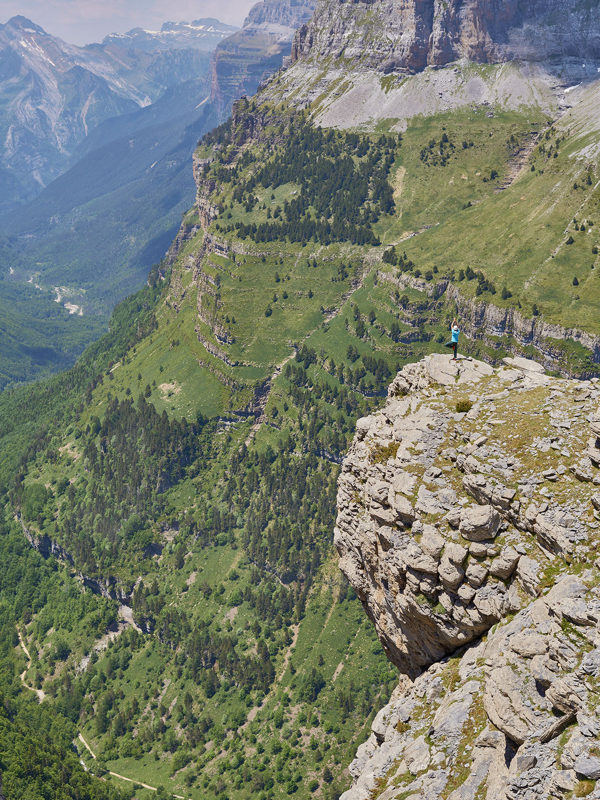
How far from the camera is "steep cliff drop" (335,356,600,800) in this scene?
4750 cm

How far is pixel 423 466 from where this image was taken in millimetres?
65062

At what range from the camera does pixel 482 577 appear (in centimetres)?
5744

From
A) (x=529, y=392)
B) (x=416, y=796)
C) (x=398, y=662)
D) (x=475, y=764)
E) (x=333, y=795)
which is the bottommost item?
(x=333, y=795)

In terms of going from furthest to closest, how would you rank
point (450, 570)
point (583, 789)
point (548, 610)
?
1. point (450, 570)
2. point (548, 610)
3. point (583, 789)

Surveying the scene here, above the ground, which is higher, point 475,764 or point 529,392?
point 529,392

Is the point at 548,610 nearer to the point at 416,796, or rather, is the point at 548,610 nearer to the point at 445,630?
the point at 445,630

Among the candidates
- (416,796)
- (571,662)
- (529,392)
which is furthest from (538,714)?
(529,392)

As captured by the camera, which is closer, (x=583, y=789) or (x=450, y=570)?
(x=583, y=789)

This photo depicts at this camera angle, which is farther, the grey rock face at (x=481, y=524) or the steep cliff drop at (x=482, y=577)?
the grey rock face at (x=481, y=524)

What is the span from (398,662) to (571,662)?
27826 millimetres

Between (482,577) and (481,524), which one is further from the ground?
(481,524)

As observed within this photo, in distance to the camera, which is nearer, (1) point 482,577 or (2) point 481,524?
(1) point 482,577

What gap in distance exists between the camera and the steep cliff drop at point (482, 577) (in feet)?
156

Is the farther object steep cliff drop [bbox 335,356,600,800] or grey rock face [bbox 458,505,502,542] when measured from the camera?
grey rock face [bbox 458,505,502,542]
